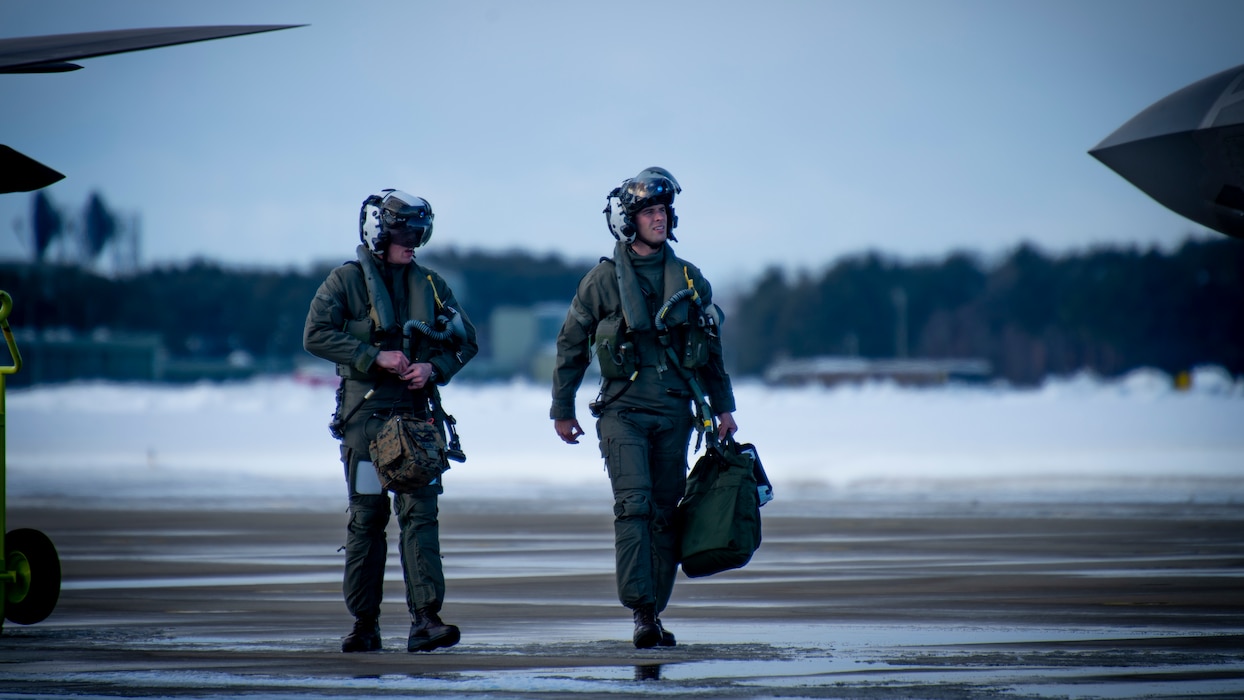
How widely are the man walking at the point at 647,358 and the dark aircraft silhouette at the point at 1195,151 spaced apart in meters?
6.67

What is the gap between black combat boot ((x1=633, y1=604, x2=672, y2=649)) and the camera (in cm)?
754

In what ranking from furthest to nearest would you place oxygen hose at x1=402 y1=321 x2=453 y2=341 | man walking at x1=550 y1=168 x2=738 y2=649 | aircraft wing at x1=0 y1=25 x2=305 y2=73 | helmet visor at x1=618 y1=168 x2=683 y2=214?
helmet visor at x1=618 y1=168 x2=683 y2=214
man walking at x1=550 y1=168 x2=738 y2=649
oxygen hose at x1=402 y1=321 x2=453 y2=341
aircraft wing at x1=0 y1=25 x2=305 y2=73

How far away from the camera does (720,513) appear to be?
7.98 metres

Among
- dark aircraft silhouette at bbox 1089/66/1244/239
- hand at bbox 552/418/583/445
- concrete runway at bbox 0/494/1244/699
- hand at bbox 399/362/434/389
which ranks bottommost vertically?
concrete runway at bbox 0/494/1244/699

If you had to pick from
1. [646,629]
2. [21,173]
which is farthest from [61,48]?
[646,629]

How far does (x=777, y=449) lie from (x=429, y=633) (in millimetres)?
21802

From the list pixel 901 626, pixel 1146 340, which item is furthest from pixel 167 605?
pixel 1146 340

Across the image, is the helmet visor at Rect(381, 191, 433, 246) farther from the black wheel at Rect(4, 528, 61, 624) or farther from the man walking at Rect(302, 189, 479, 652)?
the black wheel at Rect(4, 528, 61, 624)

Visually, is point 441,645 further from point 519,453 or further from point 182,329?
point 182,329

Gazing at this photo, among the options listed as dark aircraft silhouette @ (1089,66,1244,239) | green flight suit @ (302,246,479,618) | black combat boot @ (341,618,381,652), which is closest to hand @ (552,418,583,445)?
green flight suit @ (302,246,479,618)

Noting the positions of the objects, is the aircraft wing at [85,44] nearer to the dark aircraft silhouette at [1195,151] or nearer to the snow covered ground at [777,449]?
the dark aircraft silhouette at [1195,151]

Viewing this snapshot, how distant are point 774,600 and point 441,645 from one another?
258cm

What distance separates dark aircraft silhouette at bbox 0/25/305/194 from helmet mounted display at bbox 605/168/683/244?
1903 millimetres

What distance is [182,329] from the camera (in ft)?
381
